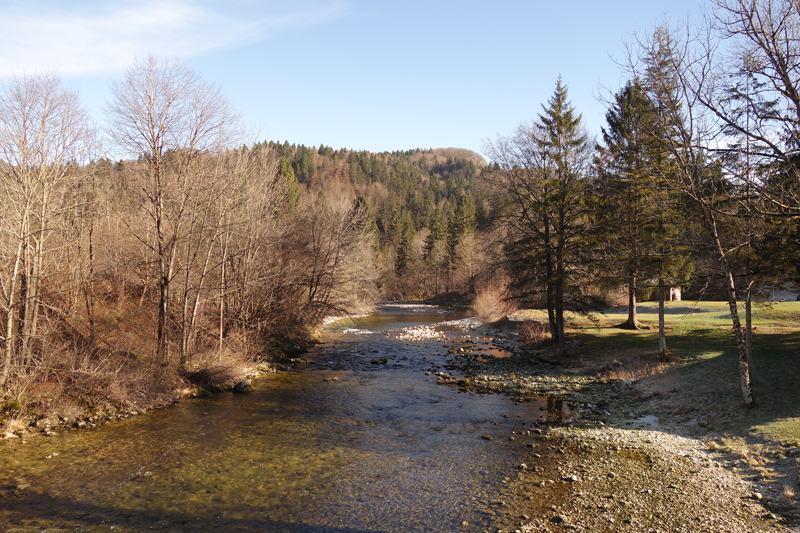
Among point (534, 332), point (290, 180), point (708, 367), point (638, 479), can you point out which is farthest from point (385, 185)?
point (638, 479)

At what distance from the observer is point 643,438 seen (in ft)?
38.0

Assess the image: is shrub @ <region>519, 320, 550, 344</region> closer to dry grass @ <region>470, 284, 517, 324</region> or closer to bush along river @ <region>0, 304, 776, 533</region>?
dry grass @ <region>470, 284, 517, 324</region>

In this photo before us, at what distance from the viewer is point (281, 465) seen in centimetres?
1051

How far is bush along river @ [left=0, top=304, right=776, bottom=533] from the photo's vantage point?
802cm

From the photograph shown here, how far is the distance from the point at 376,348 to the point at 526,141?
14.0 metres

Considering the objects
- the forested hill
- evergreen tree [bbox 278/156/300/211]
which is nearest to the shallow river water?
evergreen tree [bbox 278/156/300/211]

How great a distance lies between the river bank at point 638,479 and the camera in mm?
7668

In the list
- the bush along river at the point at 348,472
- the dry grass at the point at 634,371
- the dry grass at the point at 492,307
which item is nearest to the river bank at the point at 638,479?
the bush along river at the point at 348,472

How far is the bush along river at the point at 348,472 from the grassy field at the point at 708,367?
9.03 feet

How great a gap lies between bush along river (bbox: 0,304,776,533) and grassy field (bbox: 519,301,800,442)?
9.03 feet

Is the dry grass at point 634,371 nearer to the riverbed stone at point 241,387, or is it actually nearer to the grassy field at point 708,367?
the grassy field at point 708,367

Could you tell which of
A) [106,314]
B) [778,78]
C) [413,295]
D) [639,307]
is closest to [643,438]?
[778,78]

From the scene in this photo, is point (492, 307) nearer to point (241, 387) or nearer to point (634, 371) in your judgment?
point (634, 371)

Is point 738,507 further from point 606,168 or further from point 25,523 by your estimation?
point 606,168
